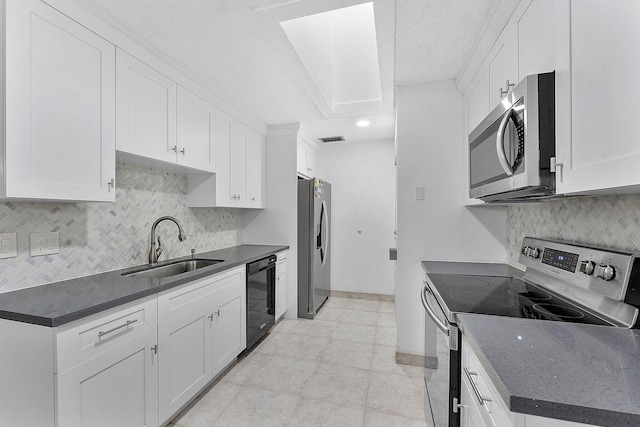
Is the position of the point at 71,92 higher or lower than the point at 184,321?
higher

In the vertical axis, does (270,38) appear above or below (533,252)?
above

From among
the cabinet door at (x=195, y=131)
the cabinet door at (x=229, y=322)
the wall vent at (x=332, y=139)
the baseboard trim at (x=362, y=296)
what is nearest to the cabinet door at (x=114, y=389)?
the cabinet door at (x=229, y=322)

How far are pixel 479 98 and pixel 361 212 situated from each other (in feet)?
8.29

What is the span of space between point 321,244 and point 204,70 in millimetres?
2317

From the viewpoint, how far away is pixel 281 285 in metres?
3.24

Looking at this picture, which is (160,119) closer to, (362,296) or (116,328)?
(116,328)

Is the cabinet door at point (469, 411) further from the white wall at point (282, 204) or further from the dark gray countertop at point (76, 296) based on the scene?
the white wall at point (282, 204)

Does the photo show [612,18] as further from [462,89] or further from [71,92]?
[71,92]

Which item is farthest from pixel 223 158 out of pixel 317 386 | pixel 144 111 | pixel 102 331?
pixel 317 386

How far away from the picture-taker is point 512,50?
1405mm

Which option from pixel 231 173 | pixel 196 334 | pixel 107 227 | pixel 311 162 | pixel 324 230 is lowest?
pixel 196 334

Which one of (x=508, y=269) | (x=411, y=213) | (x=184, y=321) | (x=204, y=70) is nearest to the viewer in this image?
(x=184, y=321)

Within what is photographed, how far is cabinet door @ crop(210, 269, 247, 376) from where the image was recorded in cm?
208

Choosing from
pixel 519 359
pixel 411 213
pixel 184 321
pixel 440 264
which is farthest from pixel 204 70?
pixel 519 359
